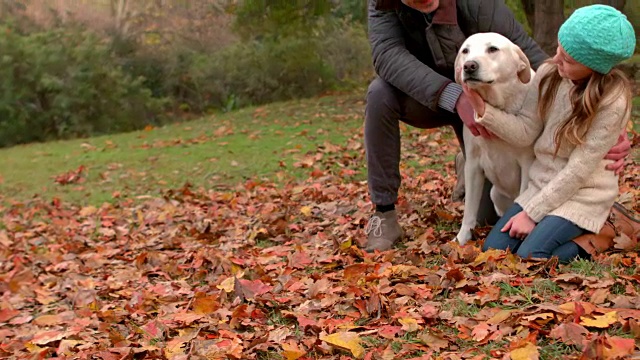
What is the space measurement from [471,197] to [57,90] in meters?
14.6

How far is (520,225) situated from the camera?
389cm

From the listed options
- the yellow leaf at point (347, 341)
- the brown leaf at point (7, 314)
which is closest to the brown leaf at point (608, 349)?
the yellow leaf at point (347, 341)

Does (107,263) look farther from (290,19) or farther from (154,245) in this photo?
(290,19)

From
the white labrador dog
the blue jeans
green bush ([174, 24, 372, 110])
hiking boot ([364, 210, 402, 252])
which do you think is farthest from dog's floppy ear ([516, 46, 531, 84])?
green bush ([174, 24, 372, 110])

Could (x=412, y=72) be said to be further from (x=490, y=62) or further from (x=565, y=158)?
(x=565, y=158)

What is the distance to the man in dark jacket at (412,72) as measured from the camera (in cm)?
421

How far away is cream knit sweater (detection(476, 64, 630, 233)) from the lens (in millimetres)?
3666

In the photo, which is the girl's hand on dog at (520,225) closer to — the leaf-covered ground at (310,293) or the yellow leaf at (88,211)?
the leaf-covered ground at (310,293)

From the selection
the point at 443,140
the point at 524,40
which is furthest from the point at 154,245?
the point at 443,140

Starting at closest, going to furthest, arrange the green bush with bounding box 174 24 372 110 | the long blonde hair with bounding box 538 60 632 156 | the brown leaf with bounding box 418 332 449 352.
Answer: the brown leaf with bounding box 418 332 449 352
the long blonde hair with bounding box 538 60 632 156
the green bush with bounding box 174 24 372 110

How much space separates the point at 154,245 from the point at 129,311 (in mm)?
1975

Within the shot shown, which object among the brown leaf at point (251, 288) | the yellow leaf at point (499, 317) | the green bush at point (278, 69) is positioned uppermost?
the yellow leaf at point (499, 317)

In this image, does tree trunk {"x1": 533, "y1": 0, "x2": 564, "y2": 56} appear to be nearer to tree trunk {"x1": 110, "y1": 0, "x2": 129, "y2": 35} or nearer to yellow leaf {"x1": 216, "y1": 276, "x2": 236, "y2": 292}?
yellow leaf {"x1": 216, "y1": 276, "x2": 236, "y2": 292}

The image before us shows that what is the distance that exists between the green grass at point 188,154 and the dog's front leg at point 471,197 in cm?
459
